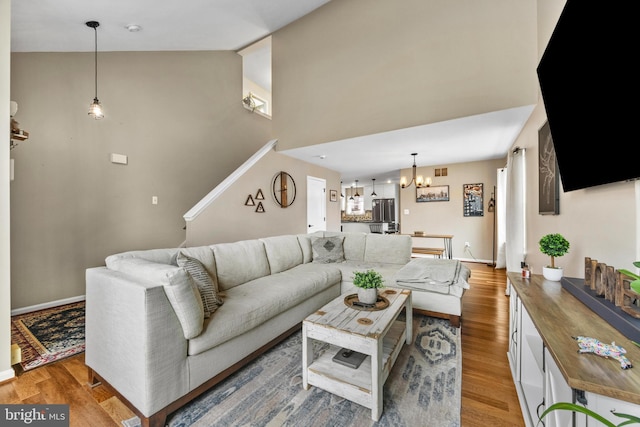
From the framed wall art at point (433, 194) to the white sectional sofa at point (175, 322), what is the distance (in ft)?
16.2

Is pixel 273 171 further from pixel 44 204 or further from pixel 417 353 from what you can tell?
pixel 417 353

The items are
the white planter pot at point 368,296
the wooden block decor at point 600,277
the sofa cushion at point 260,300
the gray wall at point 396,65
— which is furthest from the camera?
the gray wall at point 396,65

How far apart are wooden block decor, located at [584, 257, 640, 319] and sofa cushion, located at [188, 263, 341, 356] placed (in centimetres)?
196

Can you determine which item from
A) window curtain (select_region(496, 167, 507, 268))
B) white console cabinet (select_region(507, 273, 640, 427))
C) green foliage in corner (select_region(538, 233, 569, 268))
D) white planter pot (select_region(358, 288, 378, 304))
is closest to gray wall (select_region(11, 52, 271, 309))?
white planter pot (select_region(358, 288, 378, 304))

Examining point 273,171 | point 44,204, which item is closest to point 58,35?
point 44,204

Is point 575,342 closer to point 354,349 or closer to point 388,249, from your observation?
point 354,349

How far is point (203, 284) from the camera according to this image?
71.8 inches

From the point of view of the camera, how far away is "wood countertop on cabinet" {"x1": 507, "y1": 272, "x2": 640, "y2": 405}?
0.74 metres

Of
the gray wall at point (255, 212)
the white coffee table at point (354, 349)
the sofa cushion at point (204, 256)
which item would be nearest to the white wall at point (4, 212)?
the sofa cushion at point (204, 256)

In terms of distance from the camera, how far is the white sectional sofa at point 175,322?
A: 1372 millimetres

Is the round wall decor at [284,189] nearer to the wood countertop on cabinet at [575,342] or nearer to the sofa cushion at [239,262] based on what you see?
the sofa cushion at [239,262]

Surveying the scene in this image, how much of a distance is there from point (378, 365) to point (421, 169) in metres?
6.03

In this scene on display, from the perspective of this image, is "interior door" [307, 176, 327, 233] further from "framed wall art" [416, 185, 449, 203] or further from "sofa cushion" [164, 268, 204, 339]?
"sofa cushion" [164, 268, 204, 339]

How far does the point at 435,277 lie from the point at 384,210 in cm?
710
